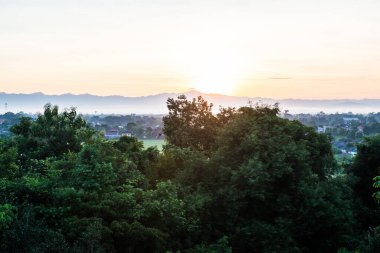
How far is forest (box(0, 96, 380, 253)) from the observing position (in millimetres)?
12156

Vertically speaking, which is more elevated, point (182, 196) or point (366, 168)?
point (366, 168)

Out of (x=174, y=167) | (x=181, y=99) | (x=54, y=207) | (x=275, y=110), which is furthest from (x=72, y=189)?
(x=181, y=99)

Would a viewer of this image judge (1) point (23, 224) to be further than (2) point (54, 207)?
No

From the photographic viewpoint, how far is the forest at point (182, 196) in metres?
12.2

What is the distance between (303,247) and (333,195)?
8.25 ft

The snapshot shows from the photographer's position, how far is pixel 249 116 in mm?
19594

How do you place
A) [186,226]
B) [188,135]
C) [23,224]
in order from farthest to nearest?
1. [188,135]
2. [186,226]
3. [23,224]

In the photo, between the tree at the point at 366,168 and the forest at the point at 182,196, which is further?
the tree at the point at 366,168

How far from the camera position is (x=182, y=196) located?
16109 mm

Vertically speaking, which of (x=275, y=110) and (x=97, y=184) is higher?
(x=275, y=110)

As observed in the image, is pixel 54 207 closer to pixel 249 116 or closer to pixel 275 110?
pixel 249 116

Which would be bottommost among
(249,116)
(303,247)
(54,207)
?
(303,247)

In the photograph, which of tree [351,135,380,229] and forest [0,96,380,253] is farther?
tree [351,135,380,229]

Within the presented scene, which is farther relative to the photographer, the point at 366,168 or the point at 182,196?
the point at 366,168
